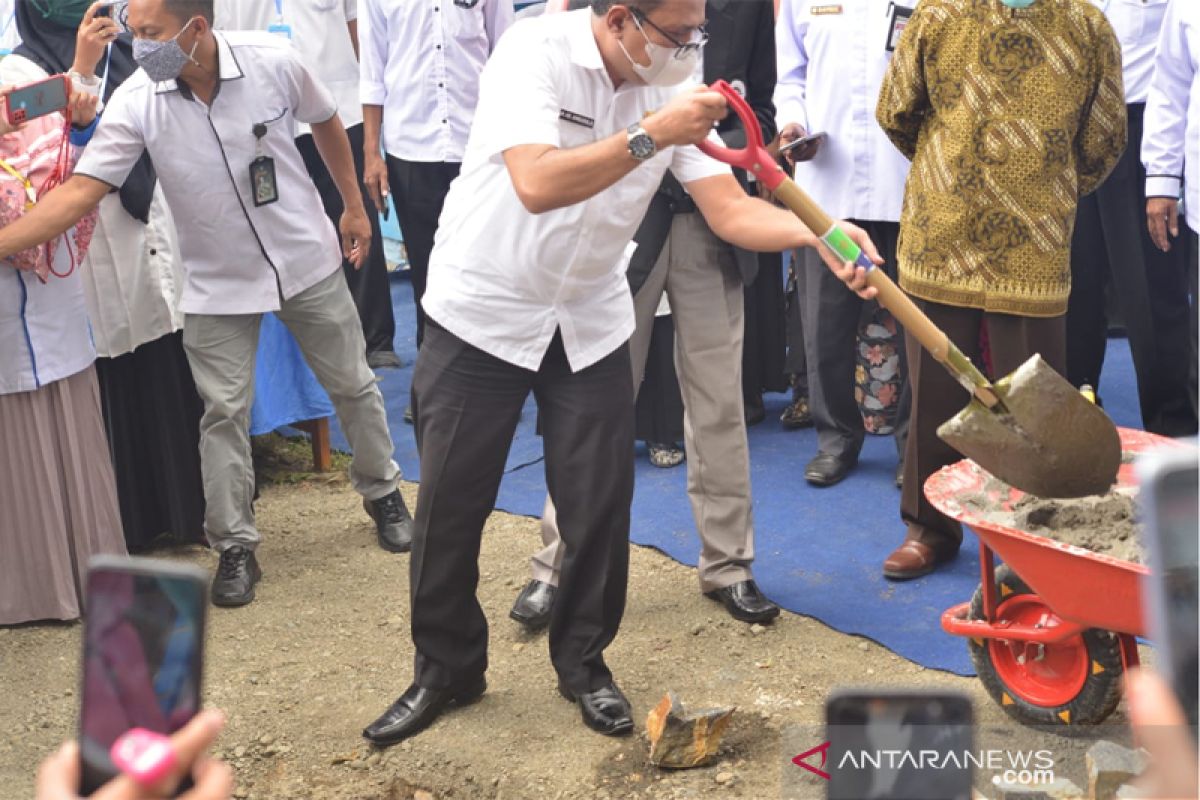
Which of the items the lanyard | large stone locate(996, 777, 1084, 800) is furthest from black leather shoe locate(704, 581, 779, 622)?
the lanyard

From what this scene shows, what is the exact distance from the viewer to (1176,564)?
34.1 inches

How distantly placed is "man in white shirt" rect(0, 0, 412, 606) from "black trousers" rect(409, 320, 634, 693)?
3.54ft

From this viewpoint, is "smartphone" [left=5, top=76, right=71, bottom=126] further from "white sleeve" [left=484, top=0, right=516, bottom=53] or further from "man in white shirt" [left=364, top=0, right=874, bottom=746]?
"white sleeve" [left=484, top=0, right=516, bottom=53]

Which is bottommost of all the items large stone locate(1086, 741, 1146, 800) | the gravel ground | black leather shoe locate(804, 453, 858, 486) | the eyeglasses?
the gravel ground

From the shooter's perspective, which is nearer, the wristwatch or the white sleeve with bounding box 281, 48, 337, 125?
the wristwatch

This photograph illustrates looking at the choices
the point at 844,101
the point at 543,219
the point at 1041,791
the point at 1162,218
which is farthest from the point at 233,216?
the point at 1162,218

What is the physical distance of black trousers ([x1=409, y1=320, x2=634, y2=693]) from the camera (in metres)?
3.34

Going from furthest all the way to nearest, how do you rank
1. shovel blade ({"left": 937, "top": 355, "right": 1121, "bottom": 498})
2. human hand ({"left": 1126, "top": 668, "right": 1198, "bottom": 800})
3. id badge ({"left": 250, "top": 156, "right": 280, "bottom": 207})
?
id badge ({"left": 250, "top": 156, "right": 280, "bottom": 207}) → shovel blade ({"left": 937, "top": 355, "right": 1121, "bottom": 498}) → human hand ({"left": 1126, "top": 668, "right": 1198, "bottom": 800})

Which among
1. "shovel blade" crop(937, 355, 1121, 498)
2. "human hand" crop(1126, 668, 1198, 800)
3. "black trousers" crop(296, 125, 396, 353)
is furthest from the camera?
"black trousers" crop(296, 125, 396, 353)

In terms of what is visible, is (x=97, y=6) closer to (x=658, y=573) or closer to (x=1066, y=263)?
(x=658, y=573)

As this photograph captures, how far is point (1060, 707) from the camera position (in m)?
3.36

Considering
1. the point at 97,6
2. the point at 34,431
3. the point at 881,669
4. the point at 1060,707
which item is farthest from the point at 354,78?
the point at 1060,707

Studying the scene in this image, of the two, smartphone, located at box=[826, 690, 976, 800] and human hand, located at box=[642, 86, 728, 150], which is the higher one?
human hand, located at box=[642, 86, 728, 150]

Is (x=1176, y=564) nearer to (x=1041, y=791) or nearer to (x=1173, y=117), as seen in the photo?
(x=1041, y=791)
